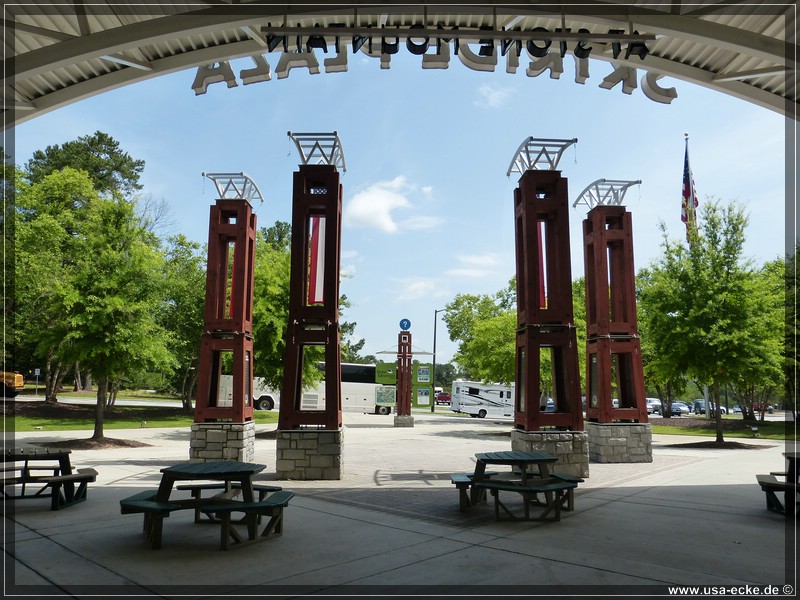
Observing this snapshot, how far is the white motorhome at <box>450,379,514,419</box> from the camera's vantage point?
141ft

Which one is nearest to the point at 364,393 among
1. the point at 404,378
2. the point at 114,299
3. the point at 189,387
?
the point at 189,387

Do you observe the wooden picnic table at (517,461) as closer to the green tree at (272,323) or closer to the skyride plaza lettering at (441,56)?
the skyride plaza lettering at (441,56)

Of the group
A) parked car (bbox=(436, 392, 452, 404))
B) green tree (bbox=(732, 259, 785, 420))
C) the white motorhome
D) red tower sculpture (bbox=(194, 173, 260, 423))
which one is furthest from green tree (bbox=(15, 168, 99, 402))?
parked car (bbox=(436, 392, 452, 404))

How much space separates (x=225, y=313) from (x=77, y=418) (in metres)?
17.2

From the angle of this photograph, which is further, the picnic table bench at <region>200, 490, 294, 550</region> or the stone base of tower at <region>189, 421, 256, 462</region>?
the stone base of tower at <region>189, 421, 256, 462</region>

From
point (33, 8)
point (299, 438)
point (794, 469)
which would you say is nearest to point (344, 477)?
point (299, 438)

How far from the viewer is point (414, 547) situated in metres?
5.96

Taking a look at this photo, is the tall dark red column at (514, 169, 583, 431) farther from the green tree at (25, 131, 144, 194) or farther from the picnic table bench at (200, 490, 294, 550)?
the green tree at (25, 131, 144, 194)

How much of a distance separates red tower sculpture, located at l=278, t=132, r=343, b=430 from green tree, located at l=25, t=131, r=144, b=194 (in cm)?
4097

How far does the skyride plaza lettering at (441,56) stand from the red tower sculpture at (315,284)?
345 cm

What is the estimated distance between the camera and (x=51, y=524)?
23.0ft

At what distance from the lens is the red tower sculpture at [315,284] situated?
11086mm

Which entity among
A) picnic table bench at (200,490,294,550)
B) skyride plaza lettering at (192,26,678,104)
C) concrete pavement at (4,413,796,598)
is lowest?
concrete pavement at (4,413,796,598)

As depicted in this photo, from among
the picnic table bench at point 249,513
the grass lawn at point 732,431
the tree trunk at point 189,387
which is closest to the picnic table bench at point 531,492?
the picnic table bench at point 249,513
